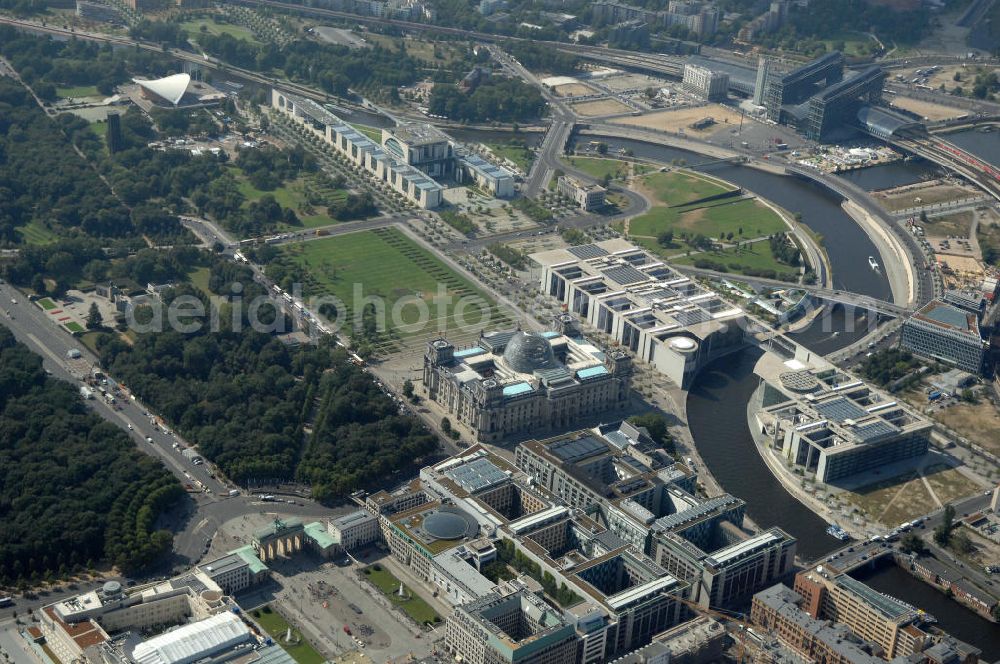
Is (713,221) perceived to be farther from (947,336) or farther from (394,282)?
(394,282)

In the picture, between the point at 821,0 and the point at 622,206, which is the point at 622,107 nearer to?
the point at 622,206

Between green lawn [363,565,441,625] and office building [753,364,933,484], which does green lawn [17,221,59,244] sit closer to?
green lawn [363,565,441,625]

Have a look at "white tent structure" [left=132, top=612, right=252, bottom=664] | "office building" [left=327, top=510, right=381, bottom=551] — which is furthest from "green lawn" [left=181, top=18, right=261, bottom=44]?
"white tent structure" [left=132, top=612, right=252, bottom=664]

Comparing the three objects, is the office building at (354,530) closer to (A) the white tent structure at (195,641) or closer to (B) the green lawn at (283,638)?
(B) the green lawn at (283,638)

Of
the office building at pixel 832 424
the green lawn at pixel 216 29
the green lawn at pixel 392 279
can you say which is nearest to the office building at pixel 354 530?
the green lawn at pixel 392 279

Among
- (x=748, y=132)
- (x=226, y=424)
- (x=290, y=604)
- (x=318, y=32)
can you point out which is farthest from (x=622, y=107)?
(x=290, y=604)

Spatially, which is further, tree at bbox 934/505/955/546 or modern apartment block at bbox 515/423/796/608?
tree at bbox 934/505/955/546
